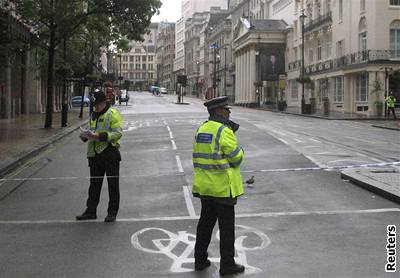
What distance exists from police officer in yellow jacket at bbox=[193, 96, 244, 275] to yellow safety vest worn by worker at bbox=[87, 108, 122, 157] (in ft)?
8.55

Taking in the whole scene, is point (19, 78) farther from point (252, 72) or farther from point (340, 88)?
point (252, 72)

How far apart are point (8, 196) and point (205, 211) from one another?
582cm

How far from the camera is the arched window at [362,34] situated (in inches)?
1880

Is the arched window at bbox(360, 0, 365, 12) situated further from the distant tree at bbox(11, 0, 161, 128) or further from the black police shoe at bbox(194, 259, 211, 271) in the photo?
the black police shoe at bbox(194, 259, 211, 271)

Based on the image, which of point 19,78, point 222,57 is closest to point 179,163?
point 19,78

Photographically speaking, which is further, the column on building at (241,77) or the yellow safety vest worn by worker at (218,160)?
the column on building at (241,77)

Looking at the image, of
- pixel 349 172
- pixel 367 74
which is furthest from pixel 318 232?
pixel 367 74

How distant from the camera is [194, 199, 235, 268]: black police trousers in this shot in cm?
583

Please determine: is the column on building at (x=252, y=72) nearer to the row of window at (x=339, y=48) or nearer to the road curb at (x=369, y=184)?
the row of window at (x=339, y=48)

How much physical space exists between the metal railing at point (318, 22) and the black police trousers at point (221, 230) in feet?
176

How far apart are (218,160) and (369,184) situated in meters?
5.69

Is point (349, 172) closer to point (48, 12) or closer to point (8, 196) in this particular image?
point (8, 196)

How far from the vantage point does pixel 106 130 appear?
27.2 feet

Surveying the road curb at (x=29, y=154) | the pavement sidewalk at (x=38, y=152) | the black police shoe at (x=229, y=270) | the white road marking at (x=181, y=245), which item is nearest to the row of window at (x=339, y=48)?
the pavement sidewalk at (x=38, y=152)
